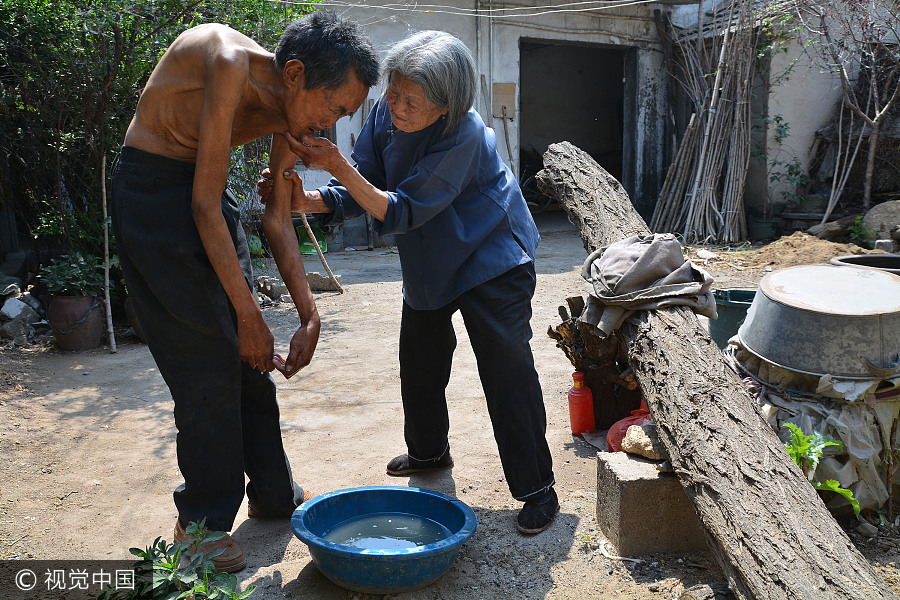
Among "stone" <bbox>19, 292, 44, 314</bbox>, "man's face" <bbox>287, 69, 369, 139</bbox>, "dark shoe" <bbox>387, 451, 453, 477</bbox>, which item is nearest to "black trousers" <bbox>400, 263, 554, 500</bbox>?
"dark shoe" <bbox>387, 451, 453, 477</bbox>

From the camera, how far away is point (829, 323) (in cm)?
256

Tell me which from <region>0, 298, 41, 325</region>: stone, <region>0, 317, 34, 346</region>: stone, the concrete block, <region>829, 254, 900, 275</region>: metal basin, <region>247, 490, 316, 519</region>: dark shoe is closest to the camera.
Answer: the concrete block

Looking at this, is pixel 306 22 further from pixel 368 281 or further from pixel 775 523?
pixel 368 281

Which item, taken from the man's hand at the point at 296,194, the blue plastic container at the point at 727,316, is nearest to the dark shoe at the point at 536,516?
the man's hand at the point at 296,194

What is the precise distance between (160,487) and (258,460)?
702 mm

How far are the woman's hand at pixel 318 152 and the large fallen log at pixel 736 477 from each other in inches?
51.8

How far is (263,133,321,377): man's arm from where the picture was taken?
2.27m

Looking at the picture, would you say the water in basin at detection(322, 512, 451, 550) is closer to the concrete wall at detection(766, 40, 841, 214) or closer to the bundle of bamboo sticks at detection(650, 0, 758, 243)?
the bundle of bamboo sticks at detection(650, 0, 758, 243)

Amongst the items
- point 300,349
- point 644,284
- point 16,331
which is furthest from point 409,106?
point 16,331

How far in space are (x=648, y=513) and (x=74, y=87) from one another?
503 cm

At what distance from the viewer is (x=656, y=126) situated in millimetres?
11734

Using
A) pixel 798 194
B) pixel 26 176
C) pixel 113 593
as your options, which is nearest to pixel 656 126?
pixel 798 194

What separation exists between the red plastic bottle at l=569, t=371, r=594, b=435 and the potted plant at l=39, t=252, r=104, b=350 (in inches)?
144

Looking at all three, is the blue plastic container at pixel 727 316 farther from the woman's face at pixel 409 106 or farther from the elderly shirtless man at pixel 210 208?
the elderly shirtless man at pixel 210 208
